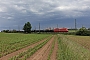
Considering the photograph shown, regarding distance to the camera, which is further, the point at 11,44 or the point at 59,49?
the point at 11,44

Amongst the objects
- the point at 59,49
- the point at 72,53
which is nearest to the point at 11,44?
the point at 59,49

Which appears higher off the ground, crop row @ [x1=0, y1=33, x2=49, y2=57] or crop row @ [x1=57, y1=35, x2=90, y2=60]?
crop row @ [x1=0, y1=33, x2=49, y2=57]

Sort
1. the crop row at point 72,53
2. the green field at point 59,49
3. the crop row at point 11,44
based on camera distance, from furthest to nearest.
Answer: the crop row at point 11,44
the green field at point 59,49
the crop row at point 72,53

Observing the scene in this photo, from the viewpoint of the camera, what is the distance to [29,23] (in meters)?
154

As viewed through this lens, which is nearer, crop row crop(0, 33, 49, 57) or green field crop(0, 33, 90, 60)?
green field crop(0, 33, 90, 60)

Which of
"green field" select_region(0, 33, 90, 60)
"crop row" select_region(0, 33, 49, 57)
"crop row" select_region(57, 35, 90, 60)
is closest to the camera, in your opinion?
"crop row" select_region(57, 35, 90, 60)

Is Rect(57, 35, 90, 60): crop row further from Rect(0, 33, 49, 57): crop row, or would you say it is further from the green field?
Rect(0, 33, 49, 57): crop row

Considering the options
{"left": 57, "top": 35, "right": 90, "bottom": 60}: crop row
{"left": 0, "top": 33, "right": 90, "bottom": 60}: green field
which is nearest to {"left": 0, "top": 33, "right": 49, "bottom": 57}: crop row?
{"left": 0, "top": 33, "right": 90, "bottom": 60}: green field

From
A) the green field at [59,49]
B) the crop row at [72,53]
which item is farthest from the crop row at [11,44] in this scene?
the crop row at [72,53]

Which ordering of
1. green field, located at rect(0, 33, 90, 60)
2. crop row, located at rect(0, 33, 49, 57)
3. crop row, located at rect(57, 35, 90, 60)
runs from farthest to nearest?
crop row, located at rect(0, 33, 49, 57) < green field, located at rect(0, 33, 90, 60) < crop row, located at rect(57, 35, 90, 60)

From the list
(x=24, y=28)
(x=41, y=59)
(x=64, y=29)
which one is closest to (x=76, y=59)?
(x=41, y=59)

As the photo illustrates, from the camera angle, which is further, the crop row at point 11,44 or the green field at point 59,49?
the crop row at point 11,44

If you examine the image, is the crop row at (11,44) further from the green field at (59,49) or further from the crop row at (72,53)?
the crop row at (72,53)

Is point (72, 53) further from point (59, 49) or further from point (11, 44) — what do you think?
point (11, 44)
